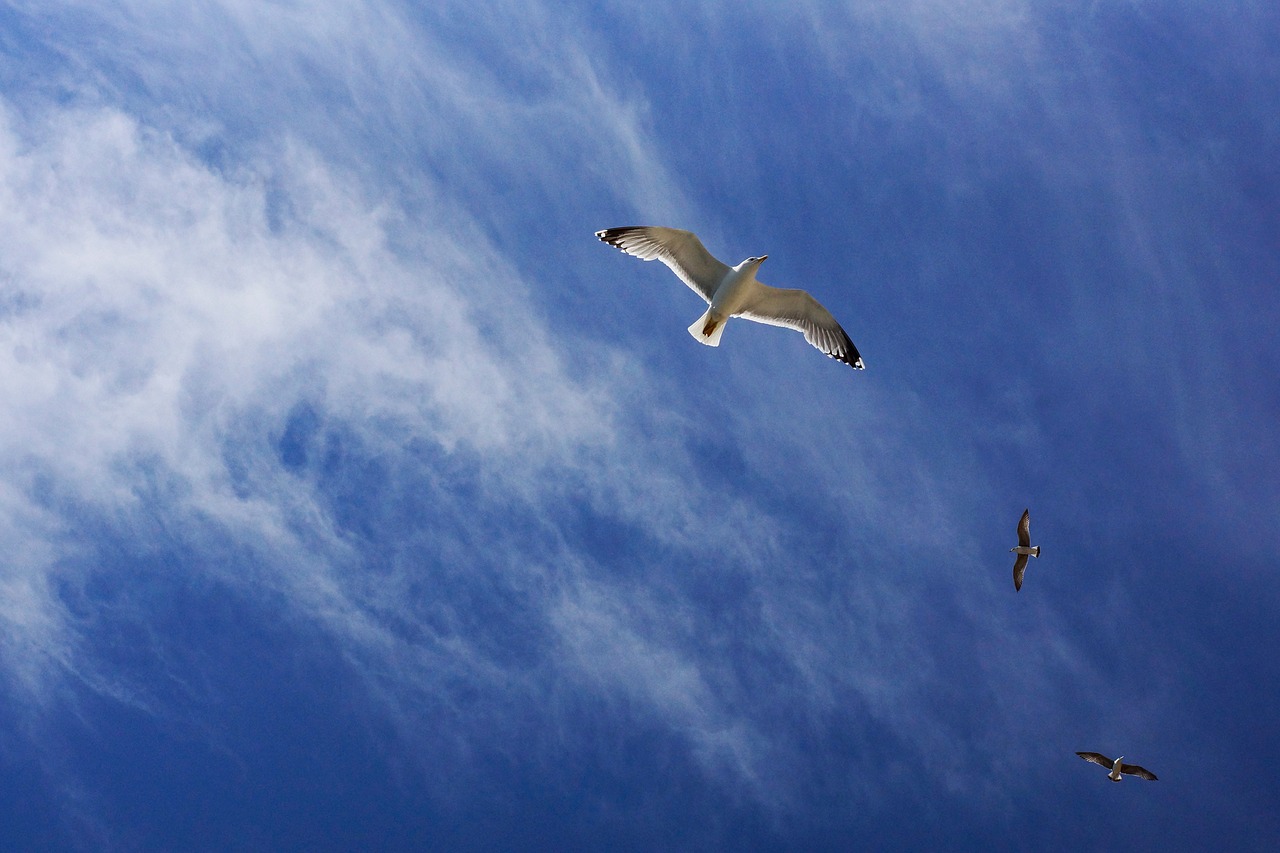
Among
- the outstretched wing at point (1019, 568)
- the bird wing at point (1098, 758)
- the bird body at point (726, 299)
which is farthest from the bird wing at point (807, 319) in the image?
the bird wing at point (1098, 758)

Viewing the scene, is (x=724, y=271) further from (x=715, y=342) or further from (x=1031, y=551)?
(x=1031, y=551)

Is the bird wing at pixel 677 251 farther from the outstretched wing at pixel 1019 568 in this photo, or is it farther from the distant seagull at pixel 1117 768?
the distant seagull at pixel 1117 768

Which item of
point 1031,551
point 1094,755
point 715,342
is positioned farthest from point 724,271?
point 1094,755

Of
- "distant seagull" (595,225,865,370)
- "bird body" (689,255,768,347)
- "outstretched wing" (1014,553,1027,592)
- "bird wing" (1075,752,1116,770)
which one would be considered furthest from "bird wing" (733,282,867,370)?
"bird wing" (1075,752,1116,770)

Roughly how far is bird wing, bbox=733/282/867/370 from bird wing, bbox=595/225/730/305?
860 millimetres

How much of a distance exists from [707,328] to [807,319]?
7.28ft

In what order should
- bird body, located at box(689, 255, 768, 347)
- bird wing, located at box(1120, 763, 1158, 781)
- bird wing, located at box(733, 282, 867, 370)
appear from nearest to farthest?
bird body, located at box(689, 255, 768, 347) < bird wing, located at box(733, 282, 867, 370) < bird wing, located at box(1120, 763, 1158, 781)

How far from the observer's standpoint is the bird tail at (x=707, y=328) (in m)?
22.7

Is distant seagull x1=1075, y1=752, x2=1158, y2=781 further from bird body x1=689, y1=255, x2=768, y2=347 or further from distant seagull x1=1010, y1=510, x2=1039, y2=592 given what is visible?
bird body x1=689, y1=255, x2=768, y2=347

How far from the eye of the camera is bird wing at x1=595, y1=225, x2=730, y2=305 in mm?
22750

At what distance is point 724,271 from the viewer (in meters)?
23.0

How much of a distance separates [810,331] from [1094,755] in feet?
38.3

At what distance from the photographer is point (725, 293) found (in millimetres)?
22578

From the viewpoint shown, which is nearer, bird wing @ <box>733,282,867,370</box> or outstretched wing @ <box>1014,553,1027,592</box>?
bird wing @ <box>733,282,867,370</box>
